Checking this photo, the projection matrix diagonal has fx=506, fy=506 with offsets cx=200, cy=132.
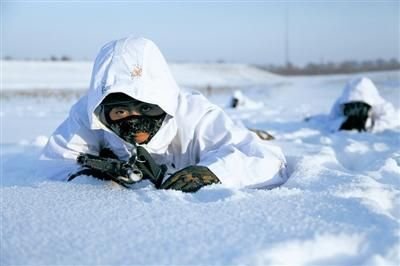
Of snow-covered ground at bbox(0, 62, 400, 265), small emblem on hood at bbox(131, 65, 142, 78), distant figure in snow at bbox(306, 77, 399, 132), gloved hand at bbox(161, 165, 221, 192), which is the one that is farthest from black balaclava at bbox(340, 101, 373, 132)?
gloved hand at bbox(161, 165, 221, 192)

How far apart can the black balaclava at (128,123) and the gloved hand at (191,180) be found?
47 centimetres

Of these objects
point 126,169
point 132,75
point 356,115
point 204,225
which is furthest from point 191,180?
point 356,115

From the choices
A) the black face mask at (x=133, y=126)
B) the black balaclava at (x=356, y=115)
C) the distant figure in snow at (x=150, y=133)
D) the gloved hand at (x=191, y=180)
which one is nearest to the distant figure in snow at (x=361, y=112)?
the black balaclava at (x=356, y=115)

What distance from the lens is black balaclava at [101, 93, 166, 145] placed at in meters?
2.34

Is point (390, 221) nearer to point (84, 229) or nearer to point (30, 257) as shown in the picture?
point (84, 229)

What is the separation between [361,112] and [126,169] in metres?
5.16

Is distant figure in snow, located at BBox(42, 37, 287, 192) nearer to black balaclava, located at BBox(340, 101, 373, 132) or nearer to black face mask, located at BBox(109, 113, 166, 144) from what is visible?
black face mask, located at BBox(109, 113, 166, 144)

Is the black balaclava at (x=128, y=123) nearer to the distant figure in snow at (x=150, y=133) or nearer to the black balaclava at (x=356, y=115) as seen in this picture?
the distant figure in snow at (x=150, y=133)

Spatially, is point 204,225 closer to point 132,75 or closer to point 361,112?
point 132,75

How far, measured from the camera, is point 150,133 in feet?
7.95

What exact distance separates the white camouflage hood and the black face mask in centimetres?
9

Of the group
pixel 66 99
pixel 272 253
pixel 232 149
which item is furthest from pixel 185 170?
pixel 66 99

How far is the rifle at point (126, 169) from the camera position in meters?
2.12

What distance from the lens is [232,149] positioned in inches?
89.6
